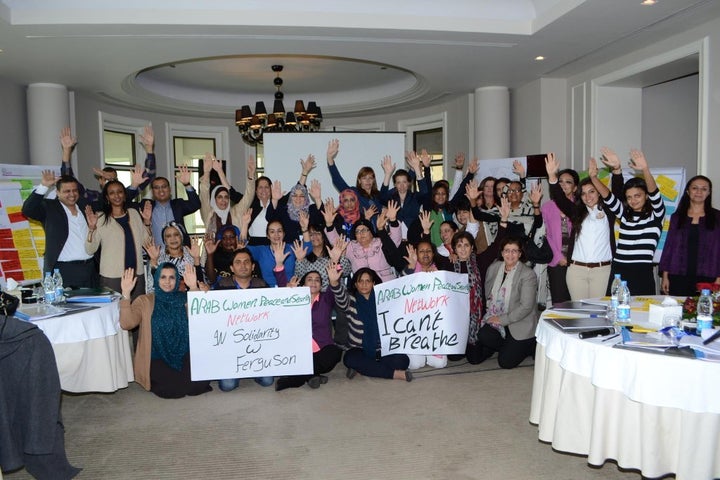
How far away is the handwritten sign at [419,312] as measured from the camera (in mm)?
4535

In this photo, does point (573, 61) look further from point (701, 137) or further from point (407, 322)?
point (407, 322)

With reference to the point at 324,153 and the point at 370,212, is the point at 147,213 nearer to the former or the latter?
the point at 370,212

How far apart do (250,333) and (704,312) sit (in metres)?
2.86

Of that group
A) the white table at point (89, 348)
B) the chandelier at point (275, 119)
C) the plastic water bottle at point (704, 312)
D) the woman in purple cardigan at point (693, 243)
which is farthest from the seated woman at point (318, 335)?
the chandelier at point (275, 119)

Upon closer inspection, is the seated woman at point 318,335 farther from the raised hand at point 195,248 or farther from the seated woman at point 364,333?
the raised hand at point 195,248

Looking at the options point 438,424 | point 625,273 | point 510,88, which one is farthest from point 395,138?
point 438,424

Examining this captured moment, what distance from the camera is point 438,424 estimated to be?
12.1ft

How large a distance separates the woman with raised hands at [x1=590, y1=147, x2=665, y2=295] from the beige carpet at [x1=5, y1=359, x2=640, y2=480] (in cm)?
114

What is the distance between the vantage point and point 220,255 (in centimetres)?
521

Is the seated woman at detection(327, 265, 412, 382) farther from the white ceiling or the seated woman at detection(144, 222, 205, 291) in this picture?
the white ceiling

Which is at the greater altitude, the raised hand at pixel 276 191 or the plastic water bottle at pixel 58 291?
the raised hand at pixel 276 191

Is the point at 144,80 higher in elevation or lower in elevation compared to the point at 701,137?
higher

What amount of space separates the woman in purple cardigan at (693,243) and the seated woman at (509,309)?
1099 mm

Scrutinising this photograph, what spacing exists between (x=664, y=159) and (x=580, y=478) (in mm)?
5945
